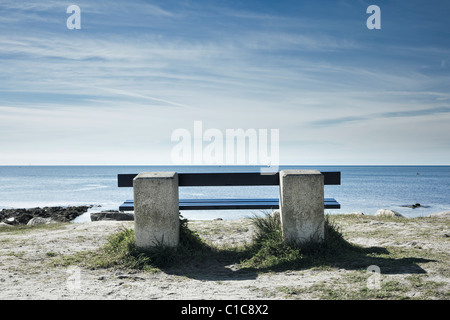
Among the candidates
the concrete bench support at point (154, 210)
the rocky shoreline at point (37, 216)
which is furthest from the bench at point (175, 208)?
the rocky shoreline at point (37, 216)

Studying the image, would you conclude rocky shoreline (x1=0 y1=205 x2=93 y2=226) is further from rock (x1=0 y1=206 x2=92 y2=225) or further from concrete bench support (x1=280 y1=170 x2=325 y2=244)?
concrete bench support (x1=280 y1=170 x2=325 y2=244)

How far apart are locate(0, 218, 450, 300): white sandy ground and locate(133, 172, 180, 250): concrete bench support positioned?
664 mm

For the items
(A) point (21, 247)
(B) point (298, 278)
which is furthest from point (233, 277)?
(A) point (21, 247)

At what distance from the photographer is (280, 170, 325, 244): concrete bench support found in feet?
19.5

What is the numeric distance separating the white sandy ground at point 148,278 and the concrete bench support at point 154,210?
0.66 meters

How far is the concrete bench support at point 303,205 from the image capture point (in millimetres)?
5934

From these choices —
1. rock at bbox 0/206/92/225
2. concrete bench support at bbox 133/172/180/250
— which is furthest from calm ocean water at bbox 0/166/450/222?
concrete bench support at bbox 133/172/180/250

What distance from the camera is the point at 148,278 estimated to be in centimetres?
516

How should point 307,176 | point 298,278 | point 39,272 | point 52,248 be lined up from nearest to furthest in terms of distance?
point 298,278 → point 39,272 → point 307,176 → point 52,248

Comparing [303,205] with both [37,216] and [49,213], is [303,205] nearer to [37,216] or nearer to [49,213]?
[37,216]

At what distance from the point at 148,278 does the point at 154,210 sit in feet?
3.70
